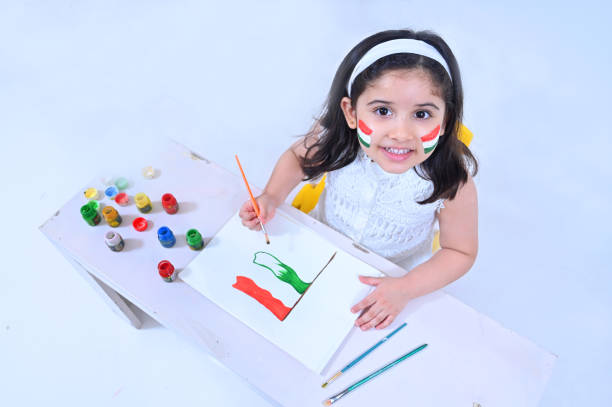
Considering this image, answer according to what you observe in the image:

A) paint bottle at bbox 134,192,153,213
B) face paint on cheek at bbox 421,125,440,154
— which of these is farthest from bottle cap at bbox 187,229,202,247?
face paint on cheek at bbox 421,125,440,154

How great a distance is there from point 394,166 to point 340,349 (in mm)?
332

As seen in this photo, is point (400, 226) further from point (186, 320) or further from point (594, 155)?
point (594, 155)

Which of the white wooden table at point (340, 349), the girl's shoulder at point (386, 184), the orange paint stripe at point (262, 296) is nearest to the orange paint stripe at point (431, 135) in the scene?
the girl's shoulder at point (386, 184)

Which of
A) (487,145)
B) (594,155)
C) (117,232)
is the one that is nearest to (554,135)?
(594,155)

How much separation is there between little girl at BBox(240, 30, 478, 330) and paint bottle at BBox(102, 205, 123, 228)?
9.4 inches

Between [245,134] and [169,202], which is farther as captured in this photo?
[245,134]

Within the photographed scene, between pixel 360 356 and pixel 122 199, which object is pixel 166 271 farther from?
pixel 360 356

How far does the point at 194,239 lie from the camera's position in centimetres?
82

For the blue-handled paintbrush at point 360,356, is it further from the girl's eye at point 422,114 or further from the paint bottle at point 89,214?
the paint bottle at point 89,214

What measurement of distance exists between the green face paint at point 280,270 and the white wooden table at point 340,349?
0.35 feet

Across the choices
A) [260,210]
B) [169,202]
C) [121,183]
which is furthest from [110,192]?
[260,210]

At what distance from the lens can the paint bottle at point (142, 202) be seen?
855 mm

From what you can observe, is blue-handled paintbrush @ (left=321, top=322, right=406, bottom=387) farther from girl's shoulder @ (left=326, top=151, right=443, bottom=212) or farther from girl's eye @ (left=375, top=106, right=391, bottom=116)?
girl's eye @ (left=375, top=106, right=391, bottom=116)

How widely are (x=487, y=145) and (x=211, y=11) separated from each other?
1341mm
